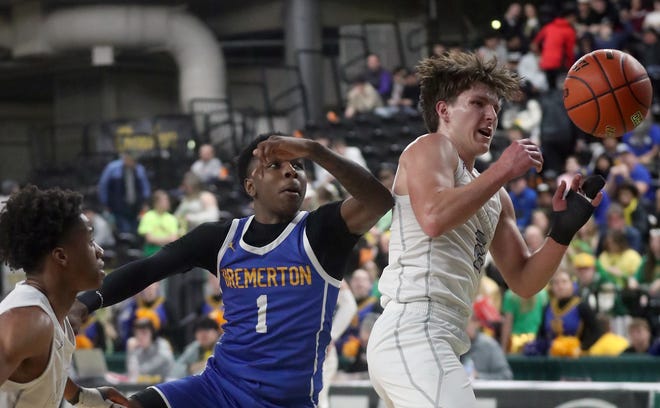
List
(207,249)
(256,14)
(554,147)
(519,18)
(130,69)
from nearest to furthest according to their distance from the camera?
(207,249), (554,147), (519,18), (256,14), (130,69)

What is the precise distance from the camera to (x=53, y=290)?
429cm

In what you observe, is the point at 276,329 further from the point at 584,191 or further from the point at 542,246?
the point at 584,191

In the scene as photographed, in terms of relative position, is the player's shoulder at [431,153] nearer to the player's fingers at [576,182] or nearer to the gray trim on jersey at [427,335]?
the gray trim on jersey at [427,335]

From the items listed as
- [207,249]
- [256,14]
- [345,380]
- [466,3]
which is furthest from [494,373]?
[256,14]

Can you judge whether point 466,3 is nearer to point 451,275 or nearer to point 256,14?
point 256,14

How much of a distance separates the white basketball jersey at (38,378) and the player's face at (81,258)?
0.15 m

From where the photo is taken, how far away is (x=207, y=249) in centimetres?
513

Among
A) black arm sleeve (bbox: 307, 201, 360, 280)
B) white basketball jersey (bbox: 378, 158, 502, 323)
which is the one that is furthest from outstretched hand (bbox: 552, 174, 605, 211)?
black arm sleeve (bbox: 307, 201, 360, 280)

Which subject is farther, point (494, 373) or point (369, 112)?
point (369, 112)

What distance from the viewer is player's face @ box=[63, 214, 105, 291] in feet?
14.1

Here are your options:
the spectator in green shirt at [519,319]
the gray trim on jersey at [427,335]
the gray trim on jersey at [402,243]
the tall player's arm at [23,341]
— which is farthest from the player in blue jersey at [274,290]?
the spectator in green shirt at [519,319]

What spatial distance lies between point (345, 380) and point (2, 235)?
19.0ft

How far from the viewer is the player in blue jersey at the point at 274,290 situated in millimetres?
4867

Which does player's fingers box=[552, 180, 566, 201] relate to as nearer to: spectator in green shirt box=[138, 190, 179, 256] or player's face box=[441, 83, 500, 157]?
player's face box=[441, 83, 500, 157]
